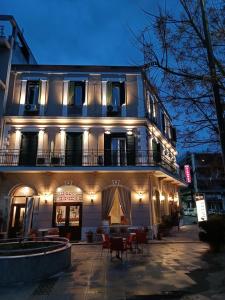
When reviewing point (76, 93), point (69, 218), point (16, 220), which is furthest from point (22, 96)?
point (69, 218)

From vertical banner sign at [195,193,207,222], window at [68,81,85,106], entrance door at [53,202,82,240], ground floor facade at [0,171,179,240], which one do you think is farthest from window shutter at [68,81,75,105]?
Result: vertical banner sign at [195,193,207,222]

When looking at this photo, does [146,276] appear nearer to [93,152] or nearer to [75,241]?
[75,241]

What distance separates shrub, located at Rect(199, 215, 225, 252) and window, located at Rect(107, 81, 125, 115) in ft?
31.0

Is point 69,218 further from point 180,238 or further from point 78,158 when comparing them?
point 180,238

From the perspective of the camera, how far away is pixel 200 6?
5113mm

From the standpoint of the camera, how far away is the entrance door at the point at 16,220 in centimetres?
1438

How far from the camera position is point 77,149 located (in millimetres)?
15570

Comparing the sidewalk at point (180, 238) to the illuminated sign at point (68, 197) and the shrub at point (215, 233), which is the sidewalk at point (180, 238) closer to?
the shrub at point (215, 233)

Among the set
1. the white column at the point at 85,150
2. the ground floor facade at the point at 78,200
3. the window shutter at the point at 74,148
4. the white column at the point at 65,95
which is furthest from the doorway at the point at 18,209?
the white column at the point at 65,95

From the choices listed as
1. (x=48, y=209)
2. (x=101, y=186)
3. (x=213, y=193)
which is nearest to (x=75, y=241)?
(x=48, y=209)

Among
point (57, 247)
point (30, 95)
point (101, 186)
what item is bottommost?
point (57, 247)

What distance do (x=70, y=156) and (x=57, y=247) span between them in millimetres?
8084

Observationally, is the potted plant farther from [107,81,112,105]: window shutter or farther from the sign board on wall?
[107,81,112,105]: window shutter

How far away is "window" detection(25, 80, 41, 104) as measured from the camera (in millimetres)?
16516
